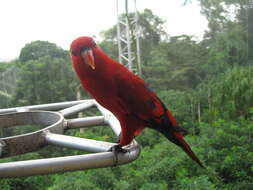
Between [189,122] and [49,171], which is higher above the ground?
[49,171]

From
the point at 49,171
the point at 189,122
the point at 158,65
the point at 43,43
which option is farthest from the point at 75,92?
the point at 49,171

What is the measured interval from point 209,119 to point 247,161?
1656 mm

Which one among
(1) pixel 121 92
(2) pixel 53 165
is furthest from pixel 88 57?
(2) pixel 53 165

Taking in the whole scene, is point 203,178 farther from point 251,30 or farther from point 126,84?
point 251,30

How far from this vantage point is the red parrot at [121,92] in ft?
2.27

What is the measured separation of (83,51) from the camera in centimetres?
67

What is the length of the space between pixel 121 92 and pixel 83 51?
0.16 metres

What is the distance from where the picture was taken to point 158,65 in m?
7.31

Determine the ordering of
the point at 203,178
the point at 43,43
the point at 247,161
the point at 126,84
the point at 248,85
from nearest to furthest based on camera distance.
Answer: the point at 126,84, the point at 203,178, the point at 247,161, the point at 248,85, the point at 43,43

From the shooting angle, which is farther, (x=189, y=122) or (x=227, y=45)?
(x=227, y=45)

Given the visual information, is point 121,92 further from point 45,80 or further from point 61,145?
point 45,80

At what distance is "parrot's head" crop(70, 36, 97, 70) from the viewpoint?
0.67 meters

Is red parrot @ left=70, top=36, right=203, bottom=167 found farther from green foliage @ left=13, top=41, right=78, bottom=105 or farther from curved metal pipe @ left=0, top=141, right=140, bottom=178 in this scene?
green foliage @ left=13, top=41, right=78, bottom=105

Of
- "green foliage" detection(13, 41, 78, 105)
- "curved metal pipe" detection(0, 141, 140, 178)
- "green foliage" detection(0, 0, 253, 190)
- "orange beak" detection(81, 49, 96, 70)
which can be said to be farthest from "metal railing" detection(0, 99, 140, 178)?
"green foliage" detection(13, 41, 78, 105)
